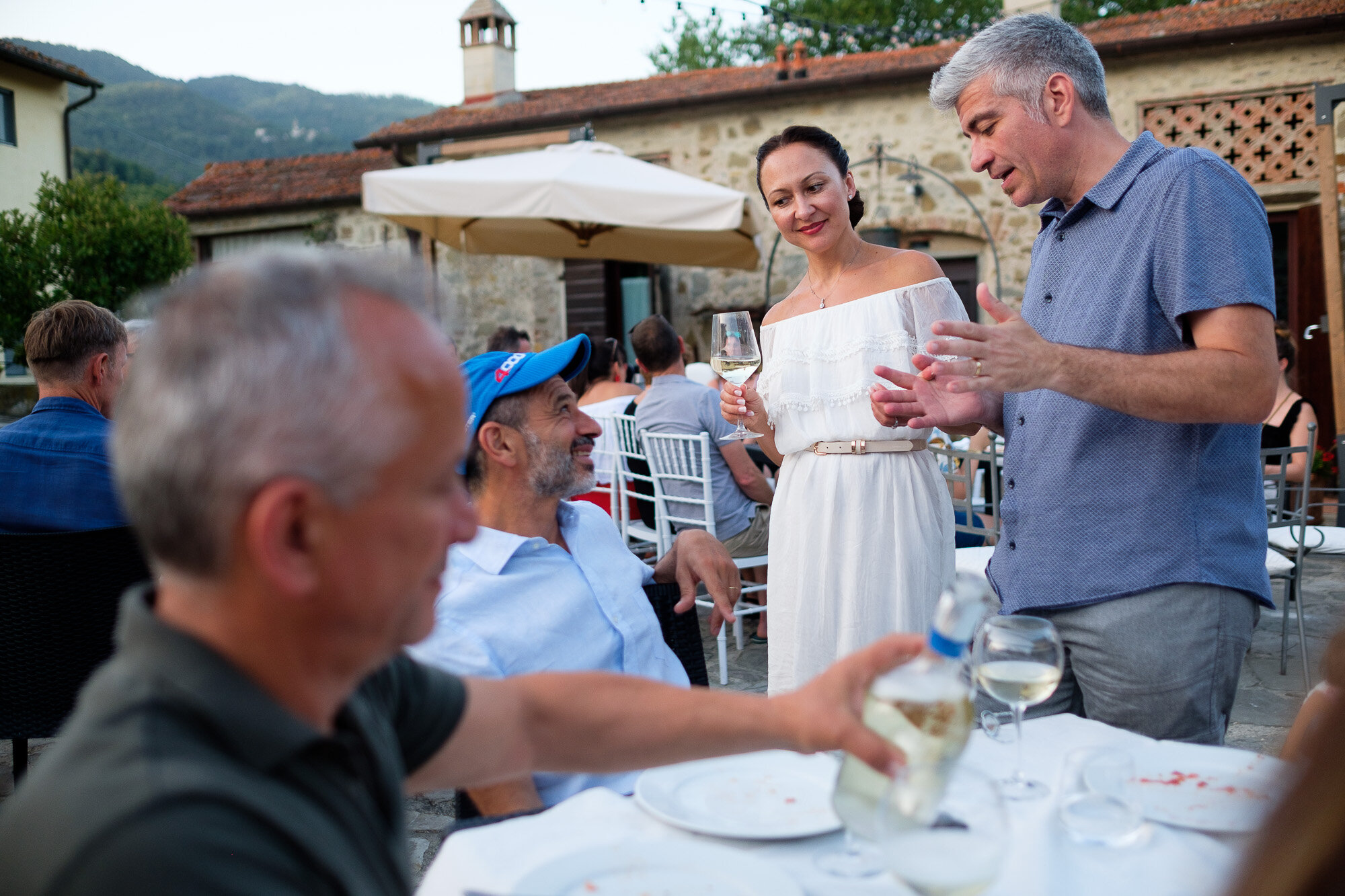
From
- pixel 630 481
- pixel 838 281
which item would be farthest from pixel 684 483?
pixel 838 281

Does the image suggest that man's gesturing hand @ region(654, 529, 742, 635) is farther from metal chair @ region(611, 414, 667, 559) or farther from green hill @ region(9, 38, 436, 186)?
green hill @ region(9, 38, 436, 186)

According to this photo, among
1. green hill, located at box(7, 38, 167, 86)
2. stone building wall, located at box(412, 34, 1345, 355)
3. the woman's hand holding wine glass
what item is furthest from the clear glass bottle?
green hill, located at box(7, 38, 167, 86)

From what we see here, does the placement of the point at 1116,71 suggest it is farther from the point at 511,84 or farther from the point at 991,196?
the point at 511,84

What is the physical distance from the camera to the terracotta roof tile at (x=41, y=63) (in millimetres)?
16594

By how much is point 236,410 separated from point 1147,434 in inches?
69.7

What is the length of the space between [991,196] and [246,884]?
11079 mm

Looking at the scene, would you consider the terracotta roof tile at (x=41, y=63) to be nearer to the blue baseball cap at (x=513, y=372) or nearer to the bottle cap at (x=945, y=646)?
the blue baseball cap at (x=513, y=372)

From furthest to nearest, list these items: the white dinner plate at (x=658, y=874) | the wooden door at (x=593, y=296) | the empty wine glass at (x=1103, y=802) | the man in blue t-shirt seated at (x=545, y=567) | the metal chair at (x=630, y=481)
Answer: the wooden door at (x=593, y=296) → the metal chair at (x=630, y=481) → the man in blue t-shirt seated at (x=545, y=567) → the empty wine glass at (x=1103, y=802) → the white dinner plate at (x=658, y=874)

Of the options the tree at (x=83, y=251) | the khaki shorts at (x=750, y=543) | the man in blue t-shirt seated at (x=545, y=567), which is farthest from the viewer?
the tree at (x=83, y=251)

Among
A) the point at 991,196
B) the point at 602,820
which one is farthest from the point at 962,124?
the point at 991,196

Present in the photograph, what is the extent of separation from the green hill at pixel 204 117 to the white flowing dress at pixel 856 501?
37131 mm

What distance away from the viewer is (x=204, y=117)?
193 feet

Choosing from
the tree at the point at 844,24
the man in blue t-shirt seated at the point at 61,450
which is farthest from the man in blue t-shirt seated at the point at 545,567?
the tree at the point at 844,24

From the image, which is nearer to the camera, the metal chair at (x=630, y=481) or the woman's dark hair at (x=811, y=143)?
the woman's dark hair at (x=811, y=143)
